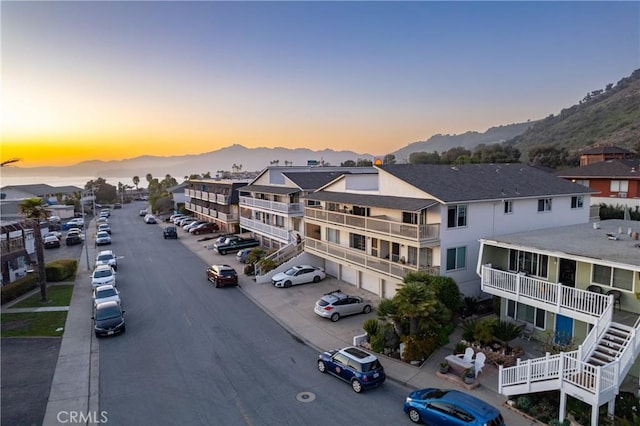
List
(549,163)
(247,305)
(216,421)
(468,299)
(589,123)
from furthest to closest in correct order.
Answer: (589,123) → (549,163) → (247,305) → (468,299) → (216,421)

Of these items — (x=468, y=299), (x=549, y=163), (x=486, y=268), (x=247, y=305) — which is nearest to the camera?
(x=486, y=268)

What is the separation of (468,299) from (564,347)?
22.9 feet

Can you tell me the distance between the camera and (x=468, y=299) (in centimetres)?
2355

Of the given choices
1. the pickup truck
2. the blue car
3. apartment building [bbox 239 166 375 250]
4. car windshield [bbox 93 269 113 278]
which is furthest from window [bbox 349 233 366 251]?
car windshield [bbox 93 269 113 278]

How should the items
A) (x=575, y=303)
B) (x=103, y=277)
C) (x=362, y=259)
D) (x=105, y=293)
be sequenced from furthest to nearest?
(x=103, y=277)
(x=362, y=259)
(x=105, y=293)
(x=575, y=303)

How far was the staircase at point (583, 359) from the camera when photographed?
12914 millimetres

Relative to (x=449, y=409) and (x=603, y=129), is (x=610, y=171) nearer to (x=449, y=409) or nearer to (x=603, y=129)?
(x=449, y=409)

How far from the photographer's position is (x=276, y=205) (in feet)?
132

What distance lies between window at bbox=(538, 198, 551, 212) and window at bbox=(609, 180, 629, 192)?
22681 millimetres

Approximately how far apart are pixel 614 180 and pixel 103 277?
5139 cm

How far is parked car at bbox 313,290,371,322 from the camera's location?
24.0 m

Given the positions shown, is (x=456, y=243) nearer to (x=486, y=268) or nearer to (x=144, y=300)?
(x=486, y=268)

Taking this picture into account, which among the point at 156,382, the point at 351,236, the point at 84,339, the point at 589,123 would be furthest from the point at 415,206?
the point at 589,123

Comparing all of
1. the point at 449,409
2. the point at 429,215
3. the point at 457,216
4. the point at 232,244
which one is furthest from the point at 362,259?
the point at 232,244
